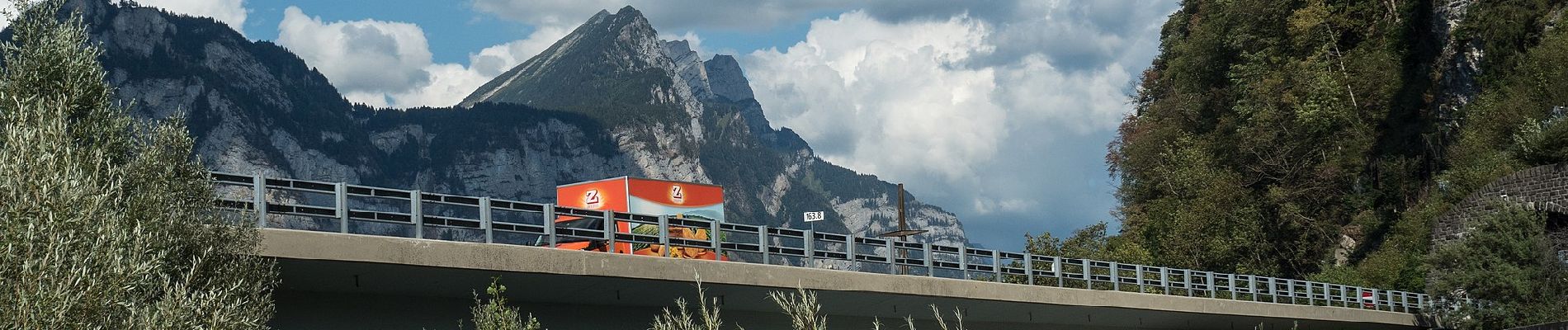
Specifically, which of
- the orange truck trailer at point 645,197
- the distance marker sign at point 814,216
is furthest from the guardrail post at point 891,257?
the orange truck trailer at point 645,197

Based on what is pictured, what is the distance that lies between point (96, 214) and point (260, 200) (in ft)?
8.60

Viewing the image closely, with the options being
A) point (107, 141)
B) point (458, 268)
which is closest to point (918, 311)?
point (458, 268)

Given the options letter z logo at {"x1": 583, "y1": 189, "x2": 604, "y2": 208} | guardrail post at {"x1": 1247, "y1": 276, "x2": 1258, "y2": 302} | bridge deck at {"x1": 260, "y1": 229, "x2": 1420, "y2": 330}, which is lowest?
guardrail post at {"x1": 1247, "y1": 276, "x2": 1258, "y2": 302}

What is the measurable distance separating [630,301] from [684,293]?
94 centimetres

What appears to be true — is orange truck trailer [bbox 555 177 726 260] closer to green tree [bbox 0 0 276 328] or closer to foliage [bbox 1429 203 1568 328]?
green tree [bbox 0 0 276 328]

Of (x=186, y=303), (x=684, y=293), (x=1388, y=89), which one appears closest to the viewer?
(x=186, y=303)

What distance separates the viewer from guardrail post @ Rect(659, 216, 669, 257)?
63.1 feet

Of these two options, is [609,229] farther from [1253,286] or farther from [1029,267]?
[1253,286]

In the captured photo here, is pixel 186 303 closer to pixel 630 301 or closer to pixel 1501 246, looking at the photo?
pixel 630 301

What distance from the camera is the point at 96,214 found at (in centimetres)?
1155

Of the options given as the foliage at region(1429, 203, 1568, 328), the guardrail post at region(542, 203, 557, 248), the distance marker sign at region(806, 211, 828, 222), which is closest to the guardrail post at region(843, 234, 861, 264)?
the guardrail post at region(542, 203, 557, 248)

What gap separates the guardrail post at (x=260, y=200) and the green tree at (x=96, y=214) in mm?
369

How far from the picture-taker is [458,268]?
15953 mm

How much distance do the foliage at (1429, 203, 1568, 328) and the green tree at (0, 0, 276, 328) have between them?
36.7 metres
